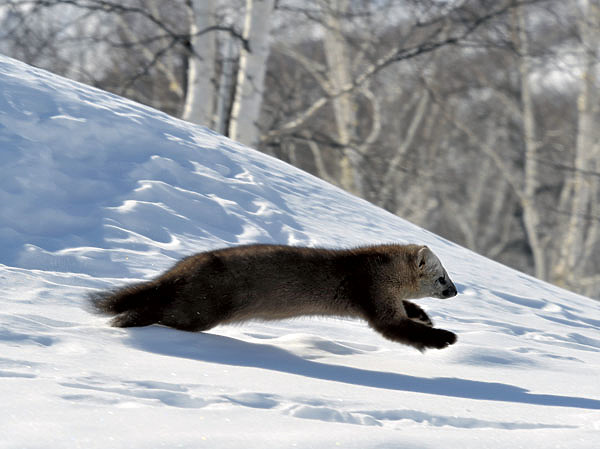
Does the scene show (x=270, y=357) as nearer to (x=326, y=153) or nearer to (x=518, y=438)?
(x=518, y=438)

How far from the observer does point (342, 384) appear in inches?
Answer: 133

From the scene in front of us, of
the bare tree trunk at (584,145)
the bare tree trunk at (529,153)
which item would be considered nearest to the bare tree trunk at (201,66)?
the bare tree trunk at (529,153)

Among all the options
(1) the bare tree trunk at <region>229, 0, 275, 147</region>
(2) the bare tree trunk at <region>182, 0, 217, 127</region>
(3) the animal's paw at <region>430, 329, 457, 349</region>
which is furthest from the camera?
(2) the bare tree trunk at <region>182, 0, 217, 127</region>

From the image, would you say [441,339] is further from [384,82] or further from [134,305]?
[384,82]

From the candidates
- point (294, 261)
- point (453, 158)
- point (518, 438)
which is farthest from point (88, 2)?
point (453, 158)

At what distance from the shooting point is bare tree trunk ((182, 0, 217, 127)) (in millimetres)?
10461

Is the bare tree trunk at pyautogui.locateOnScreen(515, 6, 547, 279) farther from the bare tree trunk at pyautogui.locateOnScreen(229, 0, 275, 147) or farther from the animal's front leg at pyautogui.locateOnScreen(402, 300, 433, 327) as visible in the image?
the animal's front leg at pyautogui.locateOnScreen(402, 300, 433, 327)

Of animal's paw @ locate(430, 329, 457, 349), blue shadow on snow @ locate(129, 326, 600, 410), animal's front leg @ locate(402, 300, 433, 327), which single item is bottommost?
blue shadow on snow @ locate(129, 326, 600, 410)

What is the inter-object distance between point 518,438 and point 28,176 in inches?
163

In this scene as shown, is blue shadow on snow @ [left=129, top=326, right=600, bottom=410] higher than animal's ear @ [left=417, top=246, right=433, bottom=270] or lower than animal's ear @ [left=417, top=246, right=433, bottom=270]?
lower

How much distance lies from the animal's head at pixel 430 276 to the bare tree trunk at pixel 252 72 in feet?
19.7

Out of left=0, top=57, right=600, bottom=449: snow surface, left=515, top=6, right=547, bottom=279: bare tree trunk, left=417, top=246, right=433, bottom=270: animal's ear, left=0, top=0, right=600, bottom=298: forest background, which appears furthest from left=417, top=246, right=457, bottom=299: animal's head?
left=515, top=6, right=547, bottom=279: bare tree trunk

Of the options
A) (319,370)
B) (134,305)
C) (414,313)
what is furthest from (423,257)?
(134,305)

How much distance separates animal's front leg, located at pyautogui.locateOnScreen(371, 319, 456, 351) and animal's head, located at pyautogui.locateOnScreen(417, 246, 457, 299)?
50cm
